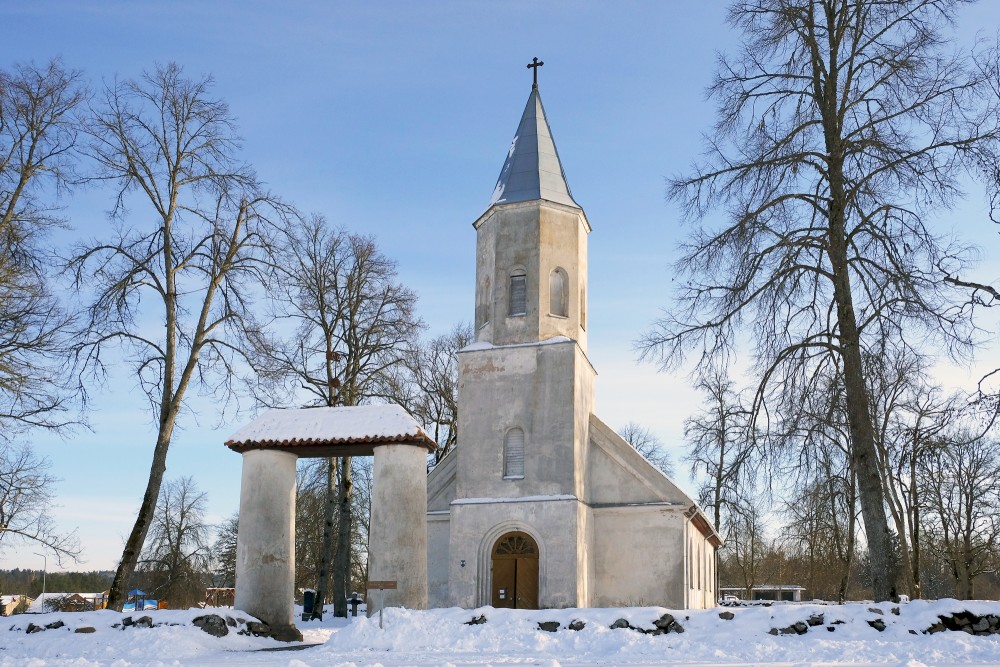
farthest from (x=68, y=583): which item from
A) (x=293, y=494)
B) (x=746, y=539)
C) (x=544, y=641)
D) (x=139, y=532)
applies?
(x=544, y=641)

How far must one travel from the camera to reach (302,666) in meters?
11.3

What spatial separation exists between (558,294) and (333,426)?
889 cm

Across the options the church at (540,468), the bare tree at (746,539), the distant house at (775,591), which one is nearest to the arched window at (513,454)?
the church at (540,468)

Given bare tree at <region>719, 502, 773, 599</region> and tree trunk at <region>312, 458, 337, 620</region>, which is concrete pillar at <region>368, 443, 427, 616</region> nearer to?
tree trunk at <region>312, 458, 337, 620</region>

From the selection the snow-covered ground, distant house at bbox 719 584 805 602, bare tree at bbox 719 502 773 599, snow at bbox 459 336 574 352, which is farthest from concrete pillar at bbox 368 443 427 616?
distant house at bbox 719 584 805 602

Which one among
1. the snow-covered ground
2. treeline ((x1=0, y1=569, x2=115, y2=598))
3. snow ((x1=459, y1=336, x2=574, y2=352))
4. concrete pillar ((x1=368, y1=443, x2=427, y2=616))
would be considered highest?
snow ((x1=459, y1=336, x2=574, y2=352))

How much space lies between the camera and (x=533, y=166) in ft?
87.3

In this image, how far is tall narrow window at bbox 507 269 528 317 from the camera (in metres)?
25.0

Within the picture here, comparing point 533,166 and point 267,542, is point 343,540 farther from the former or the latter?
point 533,166

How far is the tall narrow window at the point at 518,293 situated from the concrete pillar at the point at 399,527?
7.47m

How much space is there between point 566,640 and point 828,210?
9.21 meters

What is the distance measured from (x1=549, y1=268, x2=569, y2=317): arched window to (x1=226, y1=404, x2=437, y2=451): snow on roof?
7547 mm

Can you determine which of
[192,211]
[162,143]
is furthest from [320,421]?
[162,143]

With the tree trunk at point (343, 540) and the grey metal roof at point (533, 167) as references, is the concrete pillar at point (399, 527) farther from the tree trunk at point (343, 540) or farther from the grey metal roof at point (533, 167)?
the grey metal roof at point (533, 167)
